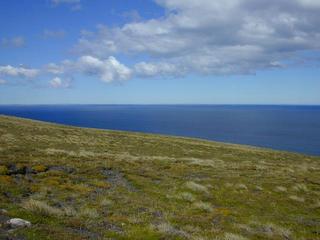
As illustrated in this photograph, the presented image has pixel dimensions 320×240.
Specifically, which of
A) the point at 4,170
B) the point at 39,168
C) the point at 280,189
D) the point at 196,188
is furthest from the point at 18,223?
the point at 280,189

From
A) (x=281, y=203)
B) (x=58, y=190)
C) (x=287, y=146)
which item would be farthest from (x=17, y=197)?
(x=287, y=146)

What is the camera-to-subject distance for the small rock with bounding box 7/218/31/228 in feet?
42.3

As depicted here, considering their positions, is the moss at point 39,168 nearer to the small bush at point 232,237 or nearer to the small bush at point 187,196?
the small bush at point 187,196

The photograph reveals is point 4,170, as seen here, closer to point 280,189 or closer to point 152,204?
point 152,204

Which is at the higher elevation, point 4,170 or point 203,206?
point 4,170

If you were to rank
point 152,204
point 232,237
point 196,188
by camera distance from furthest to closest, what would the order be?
point 196,188 < point 152,204 < point 232,237

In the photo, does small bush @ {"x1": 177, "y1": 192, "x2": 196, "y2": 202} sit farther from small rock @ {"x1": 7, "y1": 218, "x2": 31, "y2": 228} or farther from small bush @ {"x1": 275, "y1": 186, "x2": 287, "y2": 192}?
small rock @ {"x1": 7, "y1": 218, "x2": 31, "y2": 228}

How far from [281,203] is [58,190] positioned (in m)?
15.4

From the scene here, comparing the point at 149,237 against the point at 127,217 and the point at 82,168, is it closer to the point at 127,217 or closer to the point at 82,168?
the point at 127,217

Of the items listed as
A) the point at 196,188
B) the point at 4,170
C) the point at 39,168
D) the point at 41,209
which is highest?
the point at 4,170

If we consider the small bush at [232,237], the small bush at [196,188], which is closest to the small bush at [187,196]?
the small bush at [196,188]

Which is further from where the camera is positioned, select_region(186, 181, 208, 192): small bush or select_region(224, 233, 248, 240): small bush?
select_region(186, 181, 208, 192): small bush

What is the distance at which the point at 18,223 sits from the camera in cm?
1305

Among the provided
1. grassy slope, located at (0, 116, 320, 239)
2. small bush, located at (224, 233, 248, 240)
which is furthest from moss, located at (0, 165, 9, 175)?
small bush, located at (224, 233, 248, 240)
